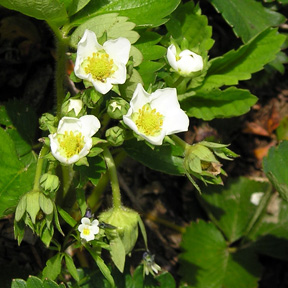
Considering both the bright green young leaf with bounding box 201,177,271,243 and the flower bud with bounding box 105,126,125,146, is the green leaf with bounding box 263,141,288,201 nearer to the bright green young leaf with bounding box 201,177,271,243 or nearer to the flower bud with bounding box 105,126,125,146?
the bright green young leaf with bounding box 201,177,271,243

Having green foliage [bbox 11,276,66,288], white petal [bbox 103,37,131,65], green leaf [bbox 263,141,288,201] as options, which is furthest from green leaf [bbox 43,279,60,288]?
green leaf [bbox 263,141,288,201]

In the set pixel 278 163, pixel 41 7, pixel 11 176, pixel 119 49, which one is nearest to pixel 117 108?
pixel 119 49

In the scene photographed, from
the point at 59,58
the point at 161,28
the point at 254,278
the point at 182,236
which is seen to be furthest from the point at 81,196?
the point at 254,278

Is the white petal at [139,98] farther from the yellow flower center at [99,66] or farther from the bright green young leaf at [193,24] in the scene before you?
the bright green young leaf at [193,24]

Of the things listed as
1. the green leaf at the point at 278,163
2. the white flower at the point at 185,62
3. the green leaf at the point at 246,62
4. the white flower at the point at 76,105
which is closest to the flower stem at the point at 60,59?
the white flower at the point at 76,105

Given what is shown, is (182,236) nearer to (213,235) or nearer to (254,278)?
(213,235)

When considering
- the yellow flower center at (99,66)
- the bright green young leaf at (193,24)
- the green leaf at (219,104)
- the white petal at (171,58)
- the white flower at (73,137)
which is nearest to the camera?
the white flower at (73,137)

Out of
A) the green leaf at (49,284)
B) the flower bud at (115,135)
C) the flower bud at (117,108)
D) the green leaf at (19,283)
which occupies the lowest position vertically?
the green leaf at (19,283)
